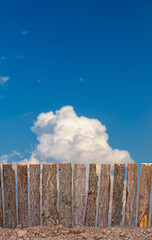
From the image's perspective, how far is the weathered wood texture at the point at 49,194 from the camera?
283 inches

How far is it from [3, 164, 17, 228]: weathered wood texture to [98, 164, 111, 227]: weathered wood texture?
216 centimetres

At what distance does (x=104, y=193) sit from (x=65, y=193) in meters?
0.96

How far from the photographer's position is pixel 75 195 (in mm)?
7137

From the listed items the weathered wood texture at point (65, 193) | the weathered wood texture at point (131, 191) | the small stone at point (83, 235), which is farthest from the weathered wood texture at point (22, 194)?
the weathered wood texture at point (131, 191)

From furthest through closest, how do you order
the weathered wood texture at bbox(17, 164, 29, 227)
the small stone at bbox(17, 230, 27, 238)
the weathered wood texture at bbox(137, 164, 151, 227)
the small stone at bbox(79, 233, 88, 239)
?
1. the weathered wood texture at bbox(137, 164, 151, 227)
2. the weathered wood texture at bbox(17, 164, 29, 227)
3. the small stone at bbox(17, 230, 27, 238)
4. the small stone at bbox(79, 233, 88, 239)

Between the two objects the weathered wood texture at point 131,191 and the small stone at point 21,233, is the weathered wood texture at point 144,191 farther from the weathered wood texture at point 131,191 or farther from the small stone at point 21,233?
the small stone at point 21,233

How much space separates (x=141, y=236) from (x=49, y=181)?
2.51 meters

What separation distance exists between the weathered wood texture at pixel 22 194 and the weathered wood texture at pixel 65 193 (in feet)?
2.86

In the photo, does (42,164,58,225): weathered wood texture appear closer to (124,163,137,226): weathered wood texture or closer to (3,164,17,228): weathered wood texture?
(3,164,17,228): weathered wood texture

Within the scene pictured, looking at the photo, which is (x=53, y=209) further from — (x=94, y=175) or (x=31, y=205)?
(x=94, y=175)

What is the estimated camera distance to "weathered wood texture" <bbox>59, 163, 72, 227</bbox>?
714cm

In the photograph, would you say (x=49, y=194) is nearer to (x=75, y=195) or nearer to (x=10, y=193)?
(x=75, y=195)

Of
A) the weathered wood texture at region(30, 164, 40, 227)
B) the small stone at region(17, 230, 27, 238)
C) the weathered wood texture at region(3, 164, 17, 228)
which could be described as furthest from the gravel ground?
the weathered wood texture at region(30, 164, 40, 227)

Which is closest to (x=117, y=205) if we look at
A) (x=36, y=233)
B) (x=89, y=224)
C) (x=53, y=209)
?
(x=89, y=224)
